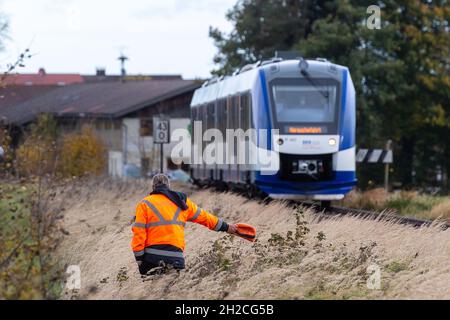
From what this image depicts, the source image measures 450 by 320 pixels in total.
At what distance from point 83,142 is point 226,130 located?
54.4ft

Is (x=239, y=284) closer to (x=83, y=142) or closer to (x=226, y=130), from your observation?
(x=226, y=130)

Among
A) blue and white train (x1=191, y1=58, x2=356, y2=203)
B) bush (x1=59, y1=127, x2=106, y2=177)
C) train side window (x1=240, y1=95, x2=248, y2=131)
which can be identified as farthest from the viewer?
bush (x1=59, y1=127, x2=106, y2=177)

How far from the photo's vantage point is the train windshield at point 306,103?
2355 cm

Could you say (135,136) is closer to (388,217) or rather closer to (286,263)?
(388,217)

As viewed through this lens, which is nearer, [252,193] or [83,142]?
[252,193]

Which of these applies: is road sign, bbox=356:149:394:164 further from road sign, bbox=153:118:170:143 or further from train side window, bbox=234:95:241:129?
train side window, bbox=234:95:241:129

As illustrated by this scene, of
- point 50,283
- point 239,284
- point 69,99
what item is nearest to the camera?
point 50,283

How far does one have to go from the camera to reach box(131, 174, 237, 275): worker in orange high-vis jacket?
11.8m

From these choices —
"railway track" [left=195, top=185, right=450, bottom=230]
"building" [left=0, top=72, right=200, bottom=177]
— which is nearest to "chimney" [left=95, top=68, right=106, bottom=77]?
"building" [left=0, top=72, right=200, bottom=177]

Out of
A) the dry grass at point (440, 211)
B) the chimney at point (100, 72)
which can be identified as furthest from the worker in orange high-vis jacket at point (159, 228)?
the chimney at point (100, 72)

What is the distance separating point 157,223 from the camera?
11836mm
